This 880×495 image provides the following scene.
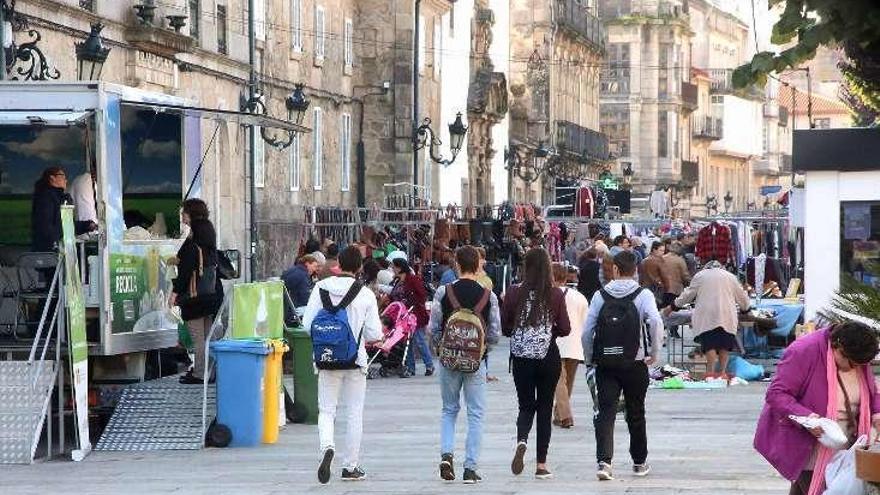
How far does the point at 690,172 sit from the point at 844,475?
338ft

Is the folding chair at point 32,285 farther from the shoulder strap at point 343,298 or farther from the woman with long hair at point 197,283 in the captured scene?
the shoulder strap at point 343,298

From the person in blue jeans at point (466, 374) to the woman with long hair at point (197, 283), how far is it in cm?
416

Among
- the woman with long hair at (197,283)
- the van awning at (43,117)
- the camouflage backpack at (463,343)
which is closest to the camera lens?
the camouflage backpack at (463,343)

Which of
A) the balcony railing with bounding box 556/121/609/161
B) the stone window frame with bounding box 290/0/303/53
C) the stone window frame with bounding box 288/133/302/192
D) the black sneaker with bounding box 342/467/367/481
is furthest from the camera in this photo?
the balcony railing with bounding box 556/121/609/161

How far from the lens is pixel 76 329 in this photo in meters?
17.0

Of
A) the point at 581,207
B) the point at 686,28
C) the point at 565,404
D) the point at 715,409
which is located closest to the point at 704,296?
the point at 715,409

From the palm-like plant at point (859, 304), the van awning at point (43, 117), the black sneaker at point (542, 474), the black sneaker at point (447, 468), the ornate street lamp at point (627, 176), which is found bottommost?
the black sneaker at point (542, 474)

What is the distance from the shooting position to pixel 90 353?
17688 millimetres

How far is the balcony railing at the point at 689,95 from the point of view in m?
110

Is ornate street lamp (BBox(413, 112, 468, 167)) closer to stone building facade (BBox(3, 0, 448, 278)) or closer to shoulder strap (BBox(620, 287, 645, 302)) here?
stone building facade (BBox(3, 0, 448, 278))

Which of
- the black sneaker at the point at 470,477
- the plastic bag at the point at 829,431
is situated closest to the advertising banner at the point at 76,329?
the black sneaker at the point at 470,477

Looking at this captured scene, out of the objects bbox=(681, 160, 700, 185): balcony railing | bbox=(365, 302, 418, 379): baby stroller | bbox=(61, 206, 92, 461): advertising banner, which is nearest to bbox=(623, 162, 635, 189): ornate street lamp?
bbox=(681, 160, 700, 185): balcony railing

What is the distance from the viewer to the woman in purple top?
10438 mm

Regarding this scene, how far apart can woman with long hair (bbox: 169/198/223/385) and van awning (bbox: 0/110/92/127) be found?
129cm
